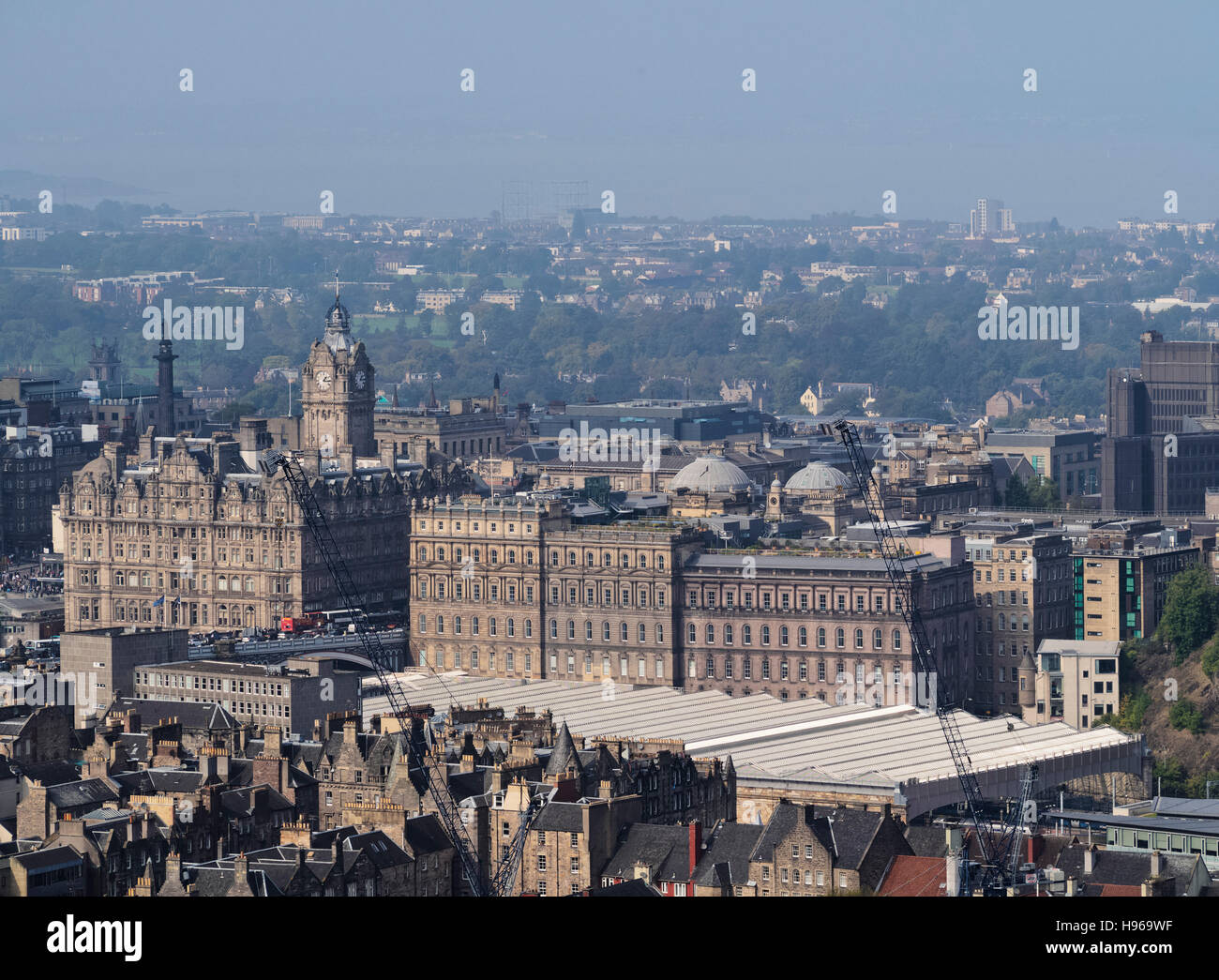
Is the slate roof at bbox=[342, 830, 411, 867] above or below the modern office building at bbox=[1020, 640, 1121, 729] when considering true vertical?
above

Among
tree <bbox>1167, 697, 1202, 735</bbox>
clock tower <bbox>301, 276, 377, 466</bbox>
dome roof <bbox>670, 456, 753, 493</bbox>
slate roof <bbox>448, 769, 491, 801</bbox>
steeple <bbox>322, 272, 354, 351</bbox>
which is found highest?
steeple <bbox>322, 272, 354, 351</bbox>

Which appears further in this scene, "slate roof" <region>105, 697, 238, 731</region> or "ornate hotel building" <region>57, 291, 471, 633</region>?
"ornate hotel building" <region>57, 291, 471, 633</region>

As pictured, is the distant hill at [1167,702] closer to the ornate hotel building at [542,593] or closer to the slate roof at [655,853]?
the ornate hotel building at [542,593]

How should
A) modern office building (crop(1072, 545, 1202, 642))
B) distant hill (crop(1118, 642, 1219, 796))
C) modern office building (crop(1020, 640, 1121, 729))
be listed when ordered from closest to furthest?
1. distant hill (crop(1118, 642, 1219, 796))
2. modern office building (crop(1020, 640, 1121, 729))
3. modern office building (crop(1072, 545, 1202, 642))

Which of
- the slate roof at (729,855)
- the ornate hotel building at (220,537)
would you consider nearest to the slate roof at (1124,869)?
the slate roof at (729,855)

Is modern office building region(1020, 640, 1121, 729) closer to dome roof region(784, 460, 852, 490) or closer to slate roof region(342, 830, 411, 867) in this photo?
dome roof region(784, 460, 852, 490)

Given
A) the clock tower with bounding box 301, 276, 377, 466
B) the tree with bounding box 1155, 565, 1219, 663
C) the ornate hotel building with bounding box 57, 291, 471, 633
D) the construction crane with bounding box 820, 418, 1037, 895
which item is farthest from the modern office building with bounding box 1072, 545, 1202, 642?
the clock tower with bounding box 301, 276, 377, 466

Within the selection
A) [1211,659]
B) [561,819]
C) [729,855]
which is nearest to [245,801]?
[561,819]

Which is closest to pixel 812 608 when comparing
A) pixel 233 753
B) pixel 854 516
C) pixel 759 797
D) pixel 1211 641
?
pixel 1211 641
